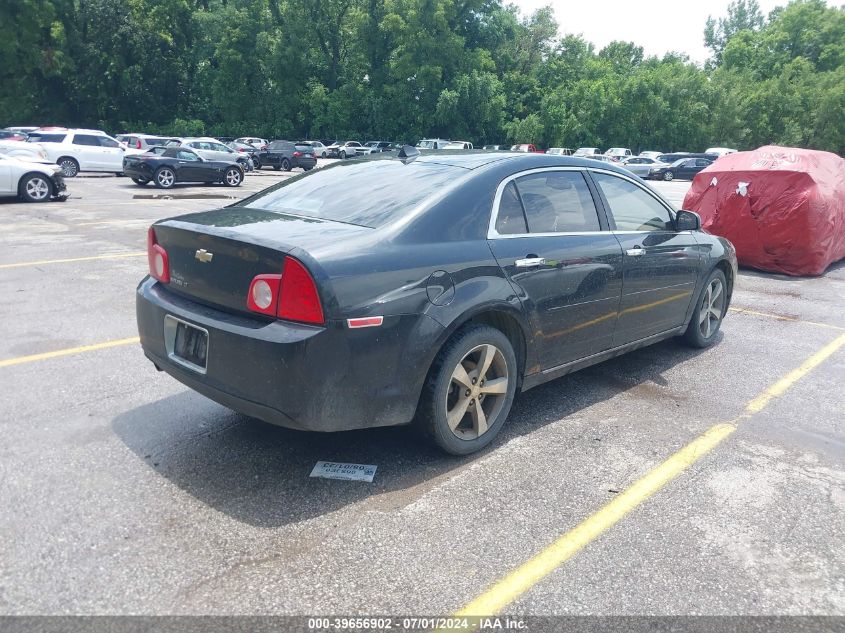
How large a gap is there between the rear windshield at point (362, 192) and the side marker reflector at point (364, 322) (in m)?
0.60

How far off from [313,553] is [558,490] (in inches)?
50.8

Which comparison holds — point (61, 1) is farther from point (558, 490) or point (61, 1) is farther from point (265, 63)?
point (558, 490)

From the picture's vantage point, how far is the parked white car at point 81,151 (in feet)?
80.9

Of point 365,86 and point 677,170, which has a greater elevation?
point 365,86

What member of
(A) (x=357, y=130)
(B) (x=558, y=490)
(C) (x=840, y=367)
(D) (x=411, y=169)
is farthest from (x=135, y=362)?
(A) (x=357, y=130)

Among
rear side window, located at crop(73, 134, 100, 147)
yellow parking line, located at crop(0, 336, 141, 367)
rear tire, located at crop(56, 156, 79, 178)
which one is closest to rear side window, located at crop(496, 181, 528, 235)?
yellow parking line, located at crop(0, 336, 141, 367)

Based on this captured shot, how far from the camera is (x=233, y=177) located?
22.9 meters

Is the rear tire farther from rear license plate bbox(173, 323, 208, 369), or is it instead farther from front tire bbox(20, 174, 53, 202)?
rear license plate bbox(173, 323, 208, 369)

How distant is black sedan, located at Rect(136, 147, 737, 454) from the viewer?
118 inches

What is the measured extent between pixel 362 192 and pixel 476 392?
134cm

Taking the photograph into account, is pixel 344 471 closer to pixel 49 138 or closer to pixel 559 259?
pixel 559 259

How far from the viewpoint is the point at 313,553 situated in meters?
2.75

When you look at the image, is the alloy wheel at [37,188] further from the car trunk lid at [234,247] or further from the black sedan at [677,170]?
the black sedan at [677,170]

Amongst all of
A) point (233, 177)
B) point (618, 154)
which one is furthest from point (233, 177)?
point (618, 154)
